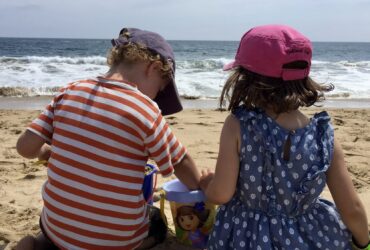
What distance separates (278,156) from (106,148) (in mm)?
630

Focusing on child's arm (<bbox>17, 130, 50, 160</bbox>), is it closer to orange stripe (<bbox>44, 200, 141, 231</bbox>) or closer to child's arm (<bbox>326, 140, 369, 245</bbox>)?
orange stripe (<bbox>44, 200, 141, 231</bbox>)

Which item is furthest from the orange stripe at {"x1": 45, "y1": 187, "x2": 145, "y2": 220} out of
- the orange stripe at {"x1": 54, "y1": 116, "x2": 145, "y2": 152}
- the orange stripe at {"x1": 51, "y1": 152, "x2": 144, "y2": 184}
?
the orange stripe at {"x1": 54, "y1": 116, "x2": 145, "y2": 152}

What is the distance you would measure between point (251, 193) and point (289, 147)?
224mm

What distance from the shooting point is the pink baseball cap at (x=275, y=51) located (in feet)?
5.25

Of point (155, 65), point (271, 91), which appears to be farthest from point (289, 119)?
point (155, 65)

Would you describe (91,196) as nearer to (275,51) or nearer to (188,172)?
(188,172)

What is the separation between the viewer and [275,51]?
1.60 metres

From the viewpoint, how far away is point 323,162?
5.41 feet

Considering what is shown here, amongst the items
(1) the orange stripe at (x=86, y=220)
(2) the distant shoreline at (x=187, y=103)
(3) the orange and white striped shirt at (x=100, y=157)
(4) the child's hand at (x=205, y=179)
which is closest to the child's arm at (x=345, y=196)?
(4) the child's hand at (x=205, y=179)

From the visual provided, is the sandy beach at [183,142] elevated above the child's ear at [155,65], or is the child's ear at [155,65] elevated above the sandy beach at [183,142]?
the child's ear at [155,65]

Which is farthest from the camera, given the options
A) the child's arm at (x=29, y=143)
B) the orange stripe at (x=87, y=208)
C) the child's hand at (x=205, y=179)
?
the child's hand at (x=205, y=179)

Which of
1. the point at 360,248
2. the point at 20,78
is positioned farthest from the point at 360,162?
the point at 20,78

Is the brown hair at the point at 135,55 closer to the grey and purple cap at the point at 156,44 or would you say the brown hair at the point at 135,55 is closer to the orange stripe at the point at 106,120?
the grey and purple cap at the point at 156,44

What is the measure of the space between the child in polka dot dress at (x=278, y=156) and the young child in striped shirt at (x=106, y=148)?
0.28 m
